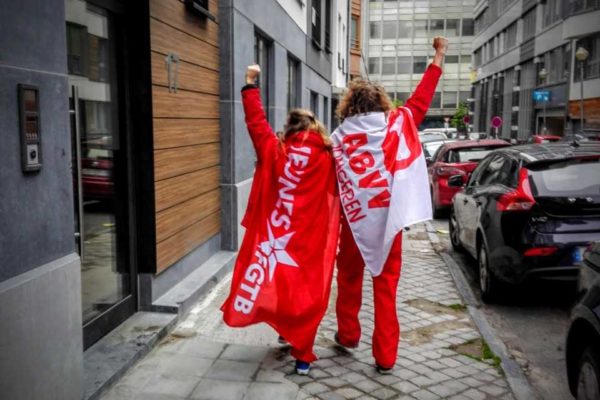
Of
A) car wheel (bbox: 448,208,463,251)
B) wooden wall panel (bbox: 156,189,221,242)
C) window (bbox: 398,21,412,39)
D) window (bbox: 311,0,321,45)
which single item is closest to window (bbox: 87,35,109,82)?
wooden wall panel (bbox: 156,189,221,242)

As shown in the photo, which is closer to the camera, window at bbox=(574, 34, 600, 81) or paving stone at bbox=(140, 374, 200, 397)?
paving stone at bbox=(140, 374, 200, 397)

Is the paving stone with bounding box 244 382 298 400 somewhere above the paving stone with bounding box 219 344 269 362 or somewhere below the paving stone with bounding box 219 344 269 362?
below

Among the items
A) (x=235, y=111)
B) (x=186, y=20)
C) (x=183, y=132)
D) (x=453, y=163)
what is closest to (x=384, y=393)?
(x=183, y=132)

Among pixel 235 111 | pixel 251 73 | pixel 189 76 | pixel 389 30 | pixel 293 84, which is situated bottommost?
pixel 235 111

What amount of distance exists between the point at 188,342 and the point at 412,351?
1.76 metres

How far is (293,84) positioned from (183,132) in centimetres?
855

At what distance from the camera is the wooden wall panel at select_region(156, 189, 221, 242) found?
573 cm

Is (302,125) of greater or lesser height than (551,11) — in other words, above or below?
below

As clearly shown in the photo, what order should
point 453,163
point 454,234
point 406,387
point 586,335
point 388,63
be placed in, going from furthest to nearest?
point 388,63 < point 453,163 < point 454,234 < point 406,387 < point 586,335

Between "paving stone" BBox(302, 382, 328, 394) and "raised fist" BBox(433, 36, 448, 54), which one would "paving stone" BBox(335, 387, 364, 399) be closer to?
"paving stone" BBox(302, 382, 328, 394)

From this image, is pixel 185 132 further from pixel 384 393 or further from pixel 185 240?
pixel 384 393

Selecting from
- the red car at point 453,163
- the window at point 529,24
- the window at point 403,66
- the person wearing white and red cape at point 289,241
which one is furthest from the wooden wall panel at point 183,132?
the window at point 403,66

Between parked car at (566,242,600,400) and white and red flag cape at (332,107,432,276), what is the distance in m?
1.16

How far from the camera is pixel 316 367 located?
4648 millimetres
